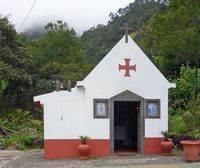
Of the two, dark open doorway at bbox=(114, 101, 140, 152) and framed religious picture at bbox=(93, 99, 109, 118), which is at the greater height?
framed religious picture at bbox=(93, 99, 109, 118)

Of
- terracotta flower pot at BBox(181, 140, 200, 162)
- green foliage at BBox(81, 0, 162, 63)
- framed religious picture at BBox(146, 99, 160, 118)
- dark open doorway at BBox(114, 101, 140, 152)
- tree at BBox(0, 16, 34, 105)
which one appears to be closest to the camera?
terracotta flower pot at BBox(181, 140, 200, 162)

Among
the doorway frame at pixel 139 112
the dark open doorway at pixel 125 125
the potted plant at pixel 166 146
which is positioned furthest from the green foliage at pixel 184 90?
the potted plant at pixel 166 146

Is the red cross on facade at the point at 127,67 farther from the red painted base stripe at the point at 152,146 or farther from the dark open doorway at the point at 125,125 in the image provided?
the dark open doorway at the point at 125,125

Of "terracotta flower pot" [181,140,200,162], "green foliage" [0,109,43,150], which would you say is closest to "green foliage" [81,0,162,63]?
"green foliage" [0,109,43,150]

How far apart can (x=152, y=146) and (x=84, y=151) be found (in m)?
2.71

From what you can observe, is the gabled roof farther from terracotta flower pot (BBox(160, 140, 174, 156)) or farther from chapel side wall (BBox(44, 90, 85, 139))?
terracotta flower pot (BBox(160, 140, 174, 156))

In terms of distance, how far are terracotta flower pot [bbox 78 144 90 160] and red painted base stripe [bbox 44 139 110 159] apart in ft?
1.70

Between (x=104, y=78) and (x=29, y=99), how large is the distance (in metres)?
16.1

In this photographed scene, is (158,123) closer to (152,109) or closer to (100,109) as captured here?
(152,109)

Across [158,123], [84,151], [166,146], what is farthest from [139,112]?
[84,151]

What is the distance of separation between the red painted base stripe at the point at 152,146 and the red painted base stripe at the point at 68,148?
4.75 ft

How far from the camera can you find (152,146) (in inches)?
619

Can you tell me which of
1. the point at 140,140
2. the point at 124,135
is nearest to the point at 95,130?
the point at 140,140

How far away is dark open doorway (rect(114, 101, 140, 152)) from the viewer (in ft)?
60.3
